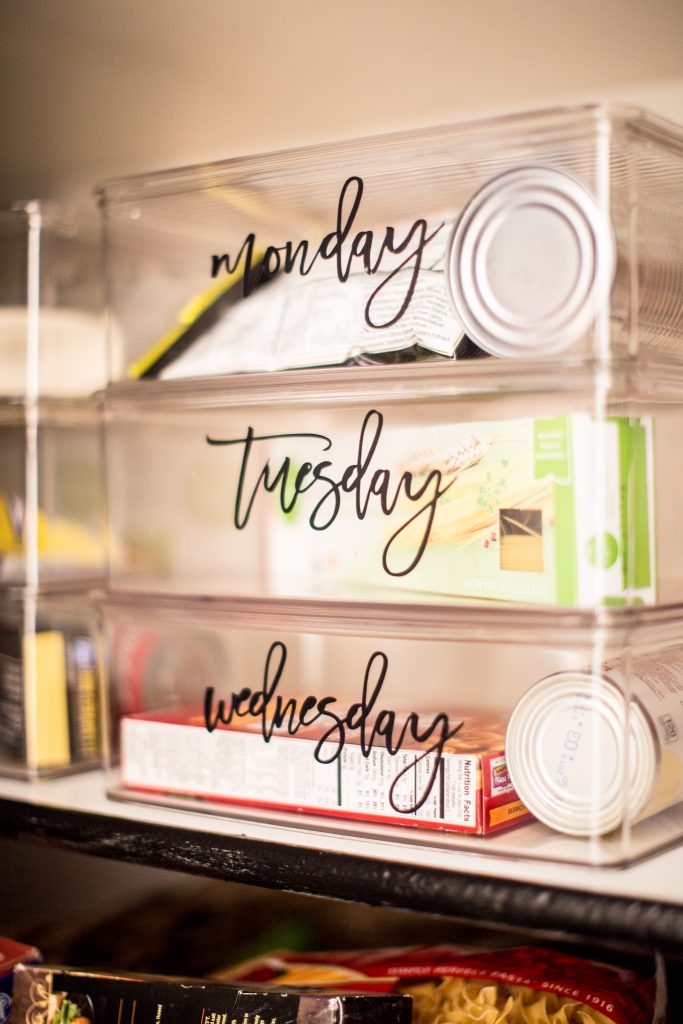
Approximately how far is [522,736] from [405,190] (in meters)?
0.45

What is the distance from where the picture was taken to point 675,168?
0.87m

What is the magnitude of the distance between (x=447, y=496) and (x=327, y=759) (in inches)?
9.4

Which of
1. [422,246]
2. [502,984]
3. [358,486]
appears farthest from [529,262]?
[502,984]

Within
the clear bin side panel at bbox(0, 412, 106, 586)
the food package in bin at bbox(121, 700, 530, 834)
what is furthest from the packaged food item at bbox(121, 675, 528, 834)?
the clear bin side panel at bbox(0, 412, 106, 586)

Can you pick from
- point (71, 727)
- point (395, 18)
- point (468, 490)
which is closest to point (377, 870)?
point (468, 490)

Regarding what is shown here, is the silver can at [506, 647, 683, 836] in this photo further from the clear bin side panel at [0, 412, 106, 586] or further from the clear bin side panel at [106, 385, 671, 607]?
the clear bin side panel at [0, 412, 106, 586]

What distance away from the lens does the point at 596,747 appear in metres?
0.78

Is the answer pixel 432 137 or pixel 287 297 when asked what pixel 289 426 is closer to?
pixel 287 297

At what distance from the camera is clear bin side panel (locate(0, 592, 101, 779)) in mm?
1104

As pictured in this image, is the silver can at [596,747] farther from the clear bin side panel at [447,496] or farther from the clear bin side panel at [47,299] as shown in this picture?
the clear bin side panel at [47,299]

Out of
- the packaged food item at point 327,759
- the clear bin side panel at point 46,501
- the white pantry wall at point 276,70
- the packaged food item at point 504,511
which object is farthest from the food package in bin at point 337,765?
the white pantry wall at point 276,70

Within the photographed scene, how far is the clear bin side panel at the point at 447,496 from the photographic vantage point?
79 cm

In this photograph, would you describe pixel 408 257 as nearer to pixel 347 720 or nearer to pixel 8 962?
pixel 347 720

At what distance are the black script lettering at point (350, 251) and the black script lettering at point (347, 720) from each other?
304 millimetres
